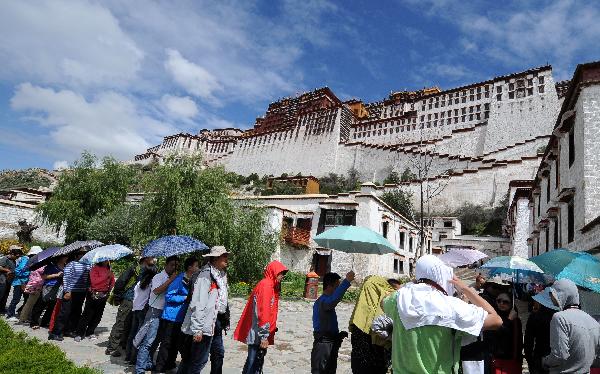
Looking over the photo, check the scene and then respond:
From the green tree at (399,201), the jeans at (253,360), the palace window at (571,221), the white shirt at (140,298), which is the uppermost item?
the green tree at (399,201)

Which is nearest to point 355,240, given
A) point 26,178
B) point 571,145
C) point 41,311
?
point 41,311

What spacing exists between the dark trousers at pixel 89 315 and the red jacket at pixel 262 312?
3.46m

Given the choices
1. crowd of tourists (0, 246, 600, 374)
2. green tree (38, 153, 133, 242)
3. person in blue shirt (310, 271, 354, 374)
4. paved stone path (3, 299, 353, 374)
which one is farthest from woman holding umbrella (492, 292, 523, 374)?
green tree (38, 153, 133, 242)

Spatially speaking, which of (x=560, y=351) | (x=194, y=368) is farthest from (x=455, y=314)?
(x=194, y=368)

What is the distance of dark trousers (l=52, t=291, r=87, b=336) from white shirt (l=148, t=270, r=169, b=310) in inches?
87.6

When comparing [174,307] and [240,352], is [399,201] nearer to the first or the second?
[240,352]

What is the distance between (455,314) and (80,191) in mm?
25249

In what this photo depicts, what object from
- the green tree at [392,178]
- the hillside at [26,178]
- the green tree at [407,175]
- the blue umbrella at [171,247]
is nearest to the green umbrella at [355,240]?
the blue umbrella at [171,247]

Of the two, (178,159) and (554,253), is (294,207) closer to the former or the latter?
(178,159)

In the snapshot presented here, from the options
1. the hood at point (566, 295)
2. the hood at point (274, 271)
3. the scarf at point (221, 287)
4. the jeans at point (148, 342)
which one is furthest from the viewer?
the jeans at point (148, 342)

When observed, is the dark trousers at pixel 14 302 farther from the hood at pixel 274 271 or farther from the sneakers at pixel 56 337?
the hood at pixel 274 271

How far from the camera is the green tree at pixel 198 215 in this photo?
1620 centimetres

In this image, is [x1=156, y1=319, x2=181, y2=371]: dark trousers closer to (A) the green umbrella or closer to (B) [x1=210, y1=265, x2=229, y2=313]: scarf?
(B) [x1=210, y1=265, x2=229, y2=313]: scarf

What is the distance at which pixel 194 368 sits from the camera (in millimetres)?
4289
